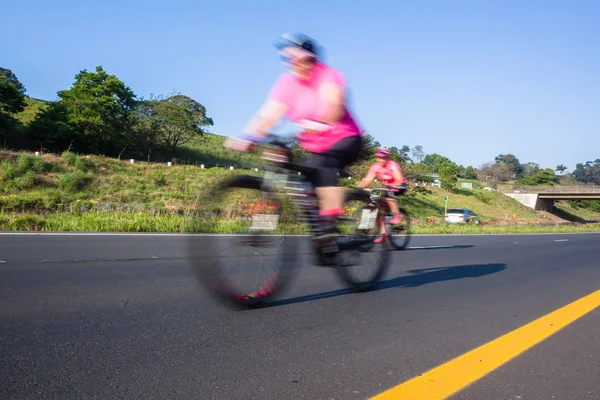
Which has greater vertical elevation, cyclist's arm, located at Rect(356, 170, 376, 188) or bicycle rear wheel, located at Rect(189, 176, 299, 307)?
cyclist's arm, located at Rect(356, 170, 376, 188)

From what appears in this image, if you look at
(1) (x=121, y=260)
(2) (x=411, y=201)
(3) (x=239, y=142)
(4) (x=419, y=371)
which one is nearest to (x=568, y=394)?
(4) (x=419, y=371)

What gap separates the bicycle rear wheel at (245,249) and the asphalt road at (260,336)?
171 millimetres

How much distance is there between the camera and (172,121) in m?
52.1

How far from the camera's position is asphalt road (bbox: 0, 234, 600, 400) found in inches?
85.2

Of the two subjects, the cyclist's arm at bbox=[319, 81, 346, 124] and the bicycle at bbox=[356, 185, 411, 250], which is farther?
the bicycle at bbox=[356, 185, 411, 250]

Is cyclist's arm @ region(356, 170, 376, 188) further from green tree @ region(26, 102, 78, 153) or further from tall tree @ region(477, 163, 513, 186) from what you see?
tall tree @ region(477, 163, 513, 186)

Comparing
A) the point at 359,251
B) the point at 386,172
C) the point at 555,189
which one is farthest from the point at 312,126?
the point at 555,189

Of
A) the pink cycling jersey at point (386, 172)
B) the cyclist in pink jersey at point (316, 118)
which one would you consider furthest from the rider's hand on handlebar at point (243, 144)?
the pink cycling jersey at point (386, 172)

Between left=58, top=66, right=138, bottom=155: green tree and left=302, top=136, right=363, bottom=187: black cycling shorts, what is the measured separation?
4578 centimetres

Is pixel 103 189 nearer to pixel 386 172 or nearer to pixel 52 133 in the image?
pixel 52 133

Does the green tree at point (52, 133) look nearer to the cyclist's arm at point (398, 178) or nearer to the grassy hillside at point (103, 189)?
the grassy hillside at point (103, 189)

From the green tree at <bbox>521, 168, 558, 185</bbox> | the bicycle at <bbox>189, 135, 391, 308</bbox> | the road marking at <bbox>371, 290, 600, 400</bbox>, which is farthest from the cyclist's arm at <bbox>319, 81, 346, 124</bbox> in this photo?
the green tree at <bbox>521, 168, 558, 185</bbox>

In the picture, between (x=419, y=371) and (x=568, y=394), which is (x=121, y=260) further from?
(x=568, y=394)

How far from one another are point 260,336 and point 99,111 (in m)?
48.2
